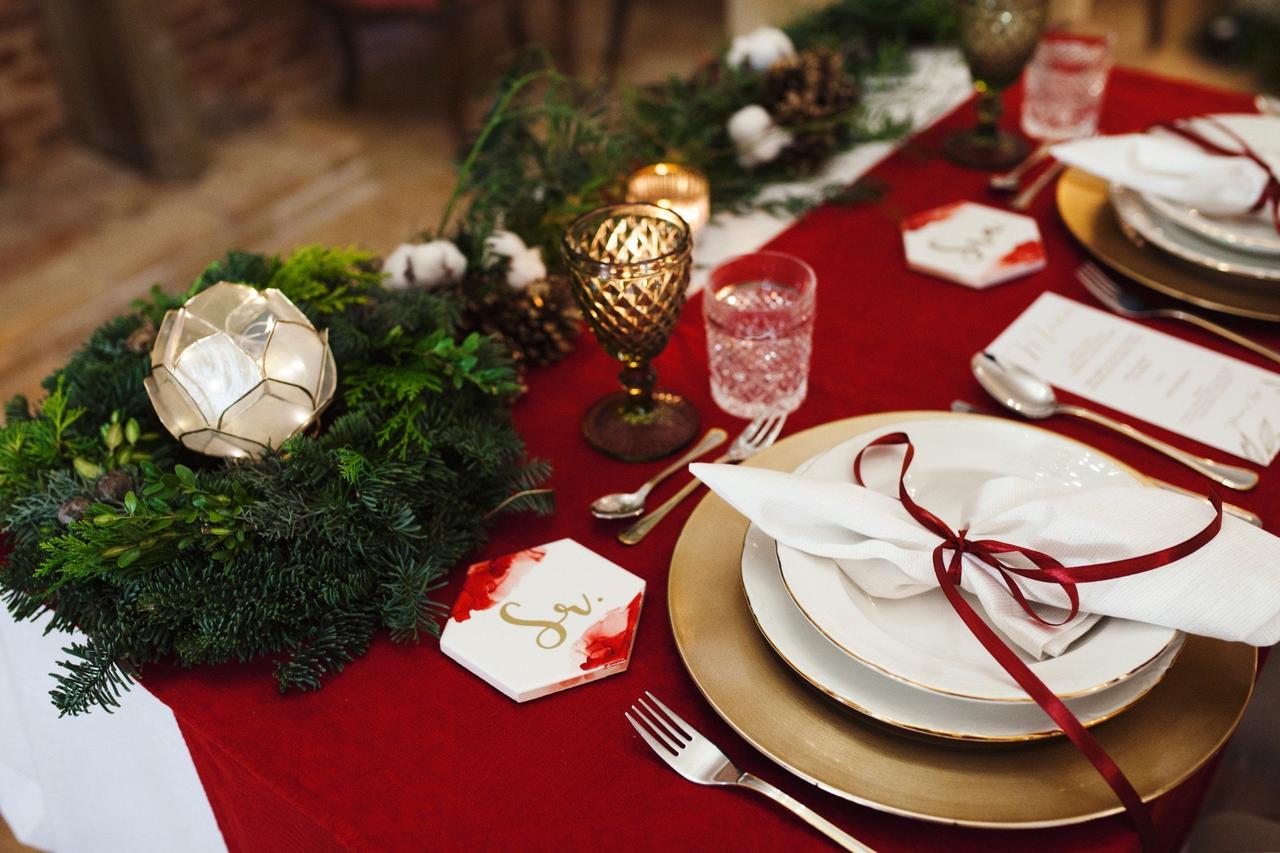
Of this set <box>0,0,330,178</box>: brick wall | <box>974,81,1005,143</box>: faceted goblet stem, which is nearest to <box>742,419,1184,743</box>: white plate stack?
<box>974,81,1005,143</box>: faceted goblet stem

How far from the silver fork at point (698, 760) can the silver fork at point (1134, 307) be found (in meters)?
0.65

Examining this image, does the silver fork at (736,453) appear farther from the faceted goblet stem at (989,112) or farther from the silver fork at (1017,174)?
the faceted goblet stem at (989,112)

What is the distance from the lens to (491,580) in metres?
0.78

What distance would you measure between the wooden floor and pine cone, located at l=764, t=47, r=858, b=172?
1.16 metres

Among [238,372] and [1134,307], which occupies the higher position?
[238,372]

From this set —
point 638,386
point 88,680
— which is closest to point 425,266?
point 638,386

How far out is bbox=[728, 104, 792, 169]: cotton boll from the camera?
1288 millimetres

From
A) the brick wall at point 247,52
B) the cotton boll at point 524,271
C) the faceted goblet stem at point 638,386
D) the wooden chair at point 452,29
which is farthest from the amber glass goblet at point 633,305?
the brick wall at point 247,52

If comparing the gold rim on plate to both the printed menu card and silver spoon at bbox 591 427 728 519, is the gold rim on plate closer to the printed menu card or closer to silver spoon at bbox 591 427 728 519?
silver spoon at bbox 591 427 728 519

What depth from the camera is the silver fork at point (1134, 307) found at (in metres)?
0.99

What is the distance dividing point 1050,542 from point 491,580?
38 centimetres

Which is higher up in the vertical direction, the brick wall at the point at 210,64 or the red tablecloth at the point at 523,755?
the red tablecloth at the point at 523,755

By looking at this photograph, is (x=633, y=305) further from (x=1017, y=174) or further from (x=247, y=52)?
(x=247, y=52)

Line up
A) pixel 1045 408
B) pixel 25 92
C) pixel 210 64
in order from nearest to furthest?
pixel 1045 408 < pixel 25 92 < pixel 210 64
